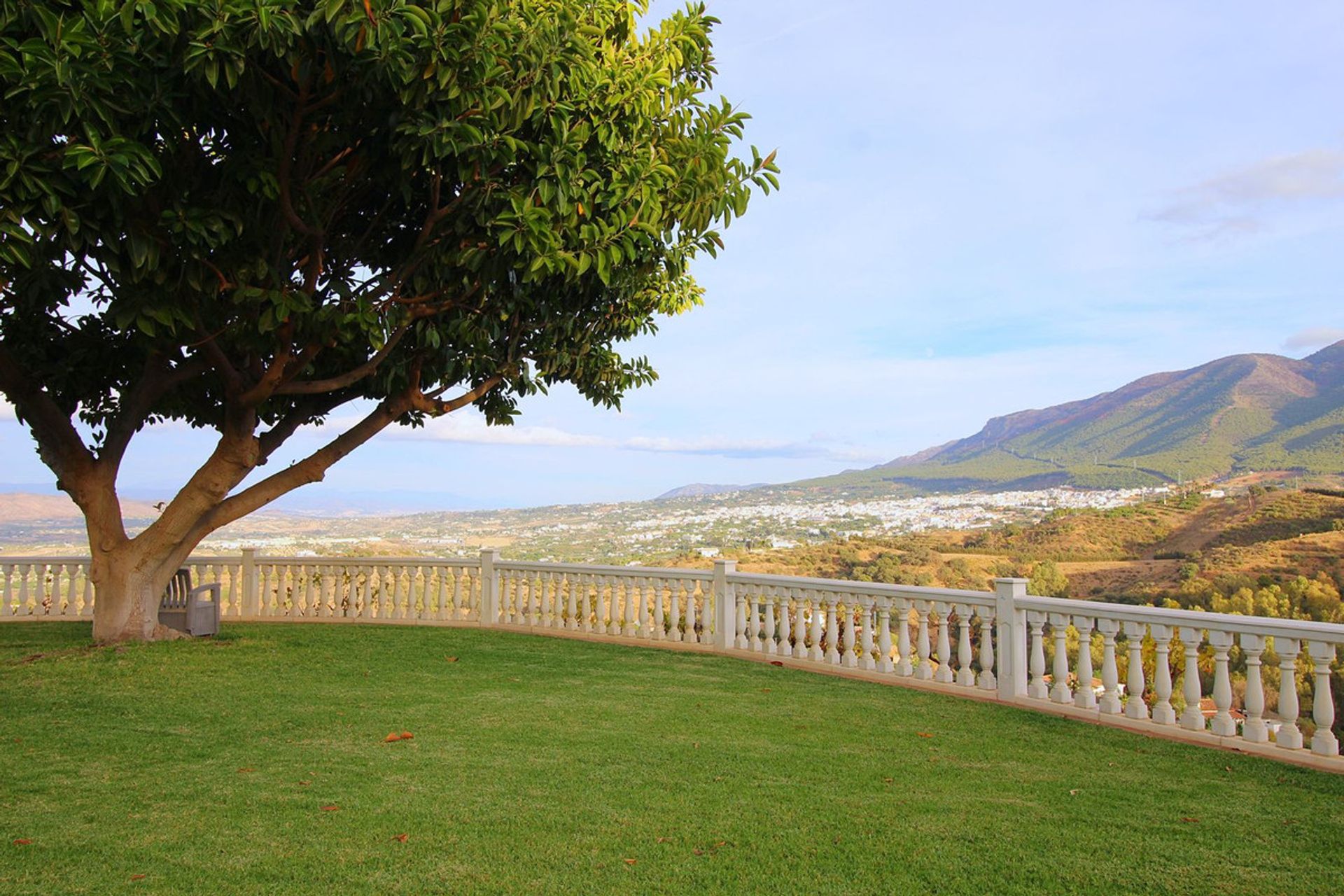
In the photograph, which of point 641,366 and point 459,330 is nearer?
point 459,330

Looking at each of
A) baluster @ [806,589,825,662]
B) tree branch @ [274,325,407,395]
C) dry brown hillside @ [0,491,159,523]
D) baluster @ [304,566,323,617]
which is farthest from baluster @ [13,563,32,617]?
dry brown hillside @ [0,491,159,523]

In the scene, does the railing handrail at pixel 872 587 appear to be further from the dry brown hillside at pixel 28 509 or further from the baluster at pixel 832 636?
the dry brown hillside at pixel 28 509

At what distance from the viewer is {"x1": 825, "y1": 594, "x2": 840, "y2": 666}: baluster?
905cm

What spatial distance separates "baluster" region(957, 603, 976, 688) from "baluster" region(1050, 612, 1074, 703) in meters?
0.80

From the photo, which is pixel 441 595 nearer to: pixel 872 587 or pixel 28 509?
pixel 872 587

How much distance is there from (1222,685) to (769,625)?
4683 mm

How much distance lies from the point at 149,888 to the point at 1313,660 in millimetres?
6156

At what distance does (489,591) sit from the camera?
1281 centimetres

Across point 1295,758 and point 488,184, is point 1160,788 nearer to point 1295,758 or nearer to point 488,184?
point 1295,758

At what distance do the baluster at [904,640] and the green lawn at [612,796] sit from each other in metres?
0.52

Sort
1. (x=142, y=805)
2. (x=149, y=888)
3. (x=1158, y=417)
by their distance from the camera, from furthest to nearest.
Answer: (x=1158, y=417) < (x=142, y=805) < (x=149, y=888)

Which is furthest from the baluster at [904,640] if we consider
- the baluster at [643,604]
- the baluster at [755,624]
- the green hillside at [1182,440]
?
the green hillside at [1182,440]

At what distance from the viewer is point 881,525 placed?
38531 millimetres

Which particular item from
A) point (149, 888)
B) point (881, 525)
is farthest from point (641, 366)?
point (881, 525)
